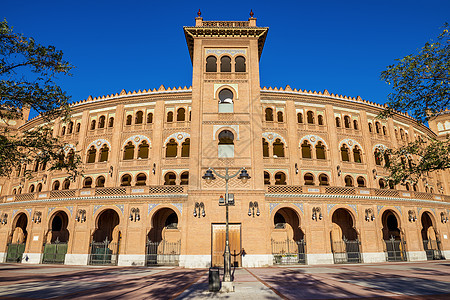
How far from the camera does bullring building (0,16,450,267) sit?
2043 cm

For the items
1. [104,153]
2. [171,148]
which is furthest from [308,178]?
[104,153]

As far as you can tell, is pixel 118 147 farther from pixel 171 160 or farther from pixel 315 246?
pixel 315 246

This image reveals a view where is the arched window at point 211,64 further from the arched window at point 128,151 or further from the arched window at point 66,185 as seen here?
the arched window at point 66,185

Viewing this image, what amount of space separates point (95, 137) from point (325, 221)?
25.2 metres

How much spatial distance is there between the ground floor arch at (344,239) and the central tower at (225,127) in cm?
985

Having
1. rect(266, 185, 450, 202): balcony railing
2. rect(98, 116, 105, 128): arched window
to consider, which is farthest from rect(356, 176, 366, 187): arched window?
rect(98, 116, 105, 128): arched window

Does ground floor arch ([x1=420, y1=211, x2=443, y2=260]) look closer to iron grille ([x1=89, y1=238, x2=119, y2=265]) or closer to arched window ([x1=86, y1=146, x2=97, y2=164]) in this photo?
iron grille ([x1=89, y1=238, x2=119, y2=265])

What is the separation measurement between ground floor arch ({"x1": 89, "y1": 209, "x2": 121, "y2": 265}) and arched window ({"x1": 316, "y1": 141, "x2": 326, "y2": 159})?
70.4 feet

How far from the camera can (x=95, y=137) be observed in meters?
30.7

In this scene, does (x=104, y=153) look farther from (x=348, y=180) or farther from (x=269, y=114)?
(x=348, y=180)

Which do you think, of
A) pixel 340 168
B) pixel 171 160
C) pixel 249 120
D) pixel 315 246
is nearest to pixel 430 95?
pixel 249 120

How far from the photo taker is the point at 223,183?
2016 centimetres

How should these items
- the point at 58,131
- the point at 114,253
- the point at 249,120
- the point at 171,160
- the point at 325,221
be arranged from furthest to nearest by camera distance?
the point at 58,131 < the point at 171,160 < the point at 114,253 < the point at 325,221 < the point at 249,120

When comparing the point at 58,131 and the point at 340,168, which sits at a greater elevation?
the point at 58,131
